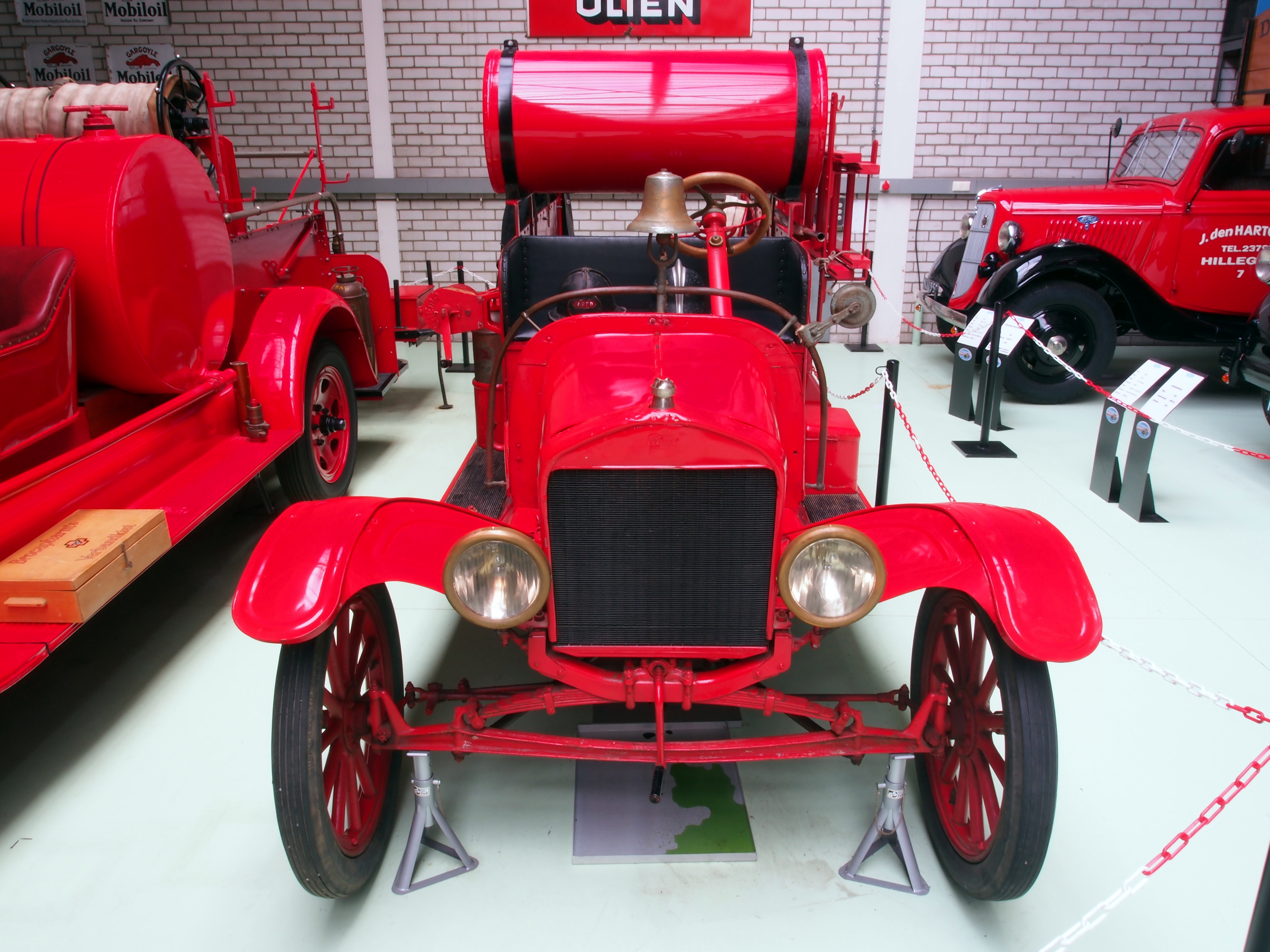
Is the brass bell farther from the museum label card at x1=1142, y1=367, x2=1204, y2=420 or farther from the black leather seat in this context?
the museum label card at x1=1142, y1=367, x2=1204, y2=420

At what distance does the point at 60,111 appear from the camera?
4.16 metres

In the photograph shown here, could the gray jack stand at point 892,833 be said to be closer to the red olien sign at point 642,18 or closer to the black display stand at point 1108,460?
the black display stand at point 1108,460

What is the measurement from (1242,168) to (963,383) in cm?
240

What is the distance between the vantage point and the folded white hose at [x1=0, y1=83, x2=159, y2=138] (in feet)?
13.8

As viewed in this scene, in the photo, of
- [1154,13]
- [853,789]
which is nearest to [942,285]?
[1154,13]

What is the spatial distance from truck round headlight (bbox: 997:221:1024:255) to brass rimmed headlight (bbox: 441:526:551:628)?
525cm

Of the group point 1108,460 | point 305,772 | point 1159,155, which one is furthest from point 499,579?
point 1159,155

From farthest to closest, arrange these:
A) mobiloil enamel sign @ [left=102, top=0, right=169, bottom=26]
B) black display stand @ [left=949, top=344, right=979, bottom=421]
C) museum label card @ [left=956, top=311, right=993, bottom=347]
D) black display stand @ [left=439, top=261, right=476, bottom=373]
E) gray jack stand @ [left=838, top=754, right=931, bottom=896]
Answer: mobiloil enamel sign @ [left=102, top=0, right=169, bottom=26] → black display stand @ [left=439, top=261, right=476, bottom=373] → black display stand @ [left=949, top=344, right=979, bottom=421] → museum label card @ [left=956, top=311, right=993, bottom=347] → gray jack stand @ [left=838, top=754, right=931, bottom=896]

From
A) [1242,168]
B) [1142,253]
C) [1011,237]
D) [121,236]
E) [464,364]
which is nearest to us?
[121,236]

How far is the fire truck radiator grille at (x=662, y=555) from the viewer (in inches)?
72.7

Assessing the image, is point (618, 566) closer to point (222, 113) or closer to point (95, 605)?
point (95, 605)

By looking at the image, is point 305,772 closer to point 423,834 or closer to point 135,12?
point 423,834

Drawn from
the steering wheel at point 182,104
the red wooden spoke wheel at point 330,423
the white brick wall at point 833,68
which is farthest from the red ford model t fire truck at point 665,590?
the white brick wall at point 833,68

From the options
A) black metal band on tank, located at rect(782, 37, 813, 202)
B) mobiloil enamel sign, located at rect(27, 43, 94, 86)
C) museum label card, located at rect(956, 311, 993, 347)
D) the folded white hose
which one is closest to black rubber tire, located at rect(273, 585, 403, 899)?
black metal band on tank, located at rect(782, 37, 813, 202)
